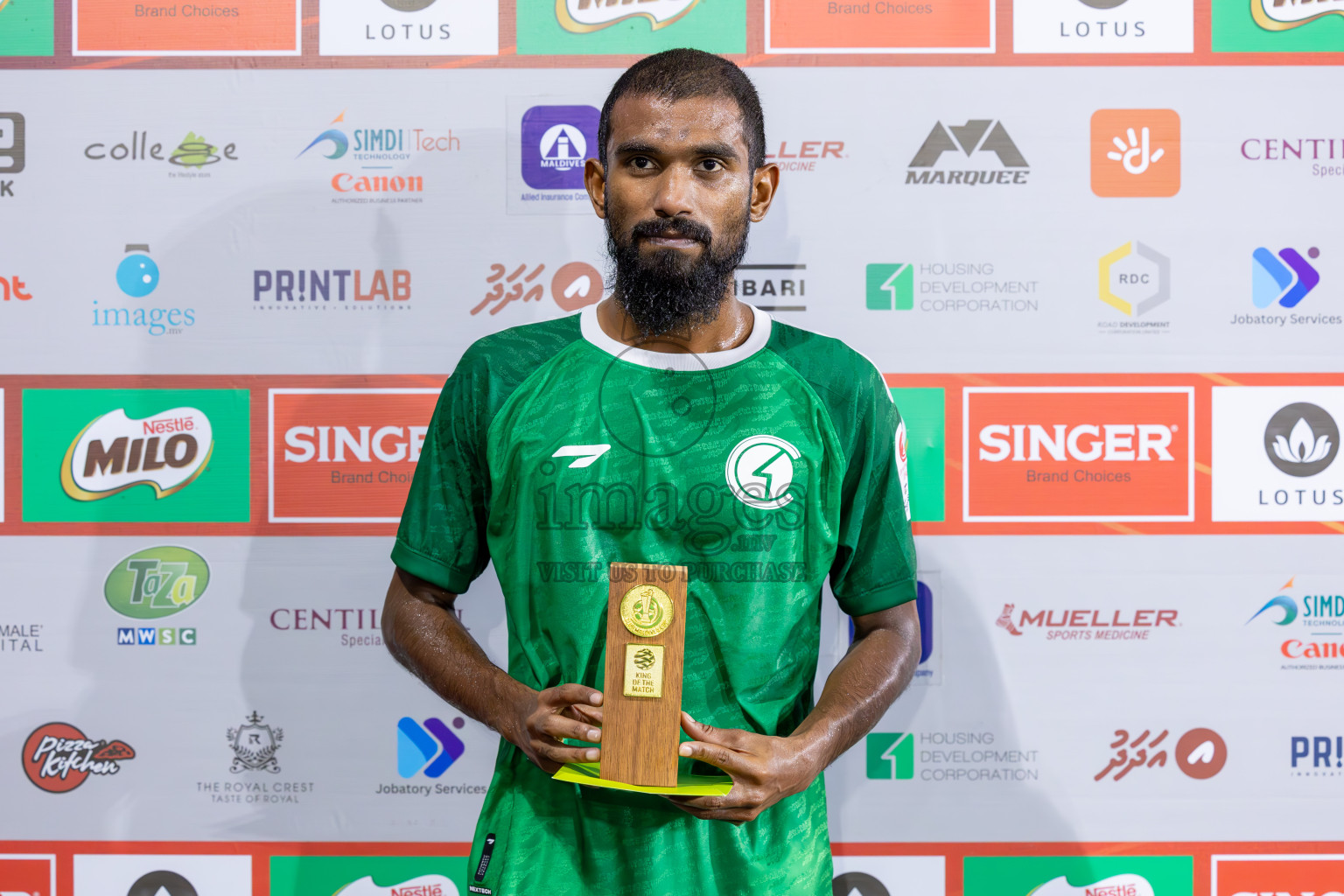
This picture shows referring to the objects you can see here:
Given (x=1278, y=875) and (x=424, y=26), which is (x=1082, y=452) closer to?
(x=1278, y=875)

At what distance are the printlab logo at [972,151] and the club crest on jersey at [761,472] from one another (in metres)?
0.87

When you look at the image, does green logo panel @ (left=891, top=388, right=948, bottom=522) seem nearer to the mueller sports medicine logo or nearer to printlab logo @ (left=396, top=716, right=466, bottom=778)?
printlab logo @ (left=396, top=716, right=466, bottom=778)

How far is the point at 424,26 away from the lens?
5.54 feet

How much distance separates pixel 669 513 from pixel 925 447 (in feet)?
2.65

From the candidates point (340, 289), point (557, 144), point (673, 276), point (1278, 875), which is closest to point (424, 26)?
point (557, 144)

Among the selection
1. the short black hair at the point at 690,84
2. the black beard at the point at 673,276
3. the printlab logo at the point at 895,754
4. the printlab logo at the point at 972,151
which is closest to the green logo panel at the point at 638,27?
the printlab logo at the point at 972,151

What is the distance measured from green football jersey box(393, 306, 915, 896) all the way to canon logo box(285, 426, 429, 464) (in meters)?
0.61

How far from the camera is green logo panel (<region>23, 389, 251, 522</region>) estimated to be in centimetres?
172

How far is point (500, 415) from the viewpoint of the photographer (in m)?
1.11

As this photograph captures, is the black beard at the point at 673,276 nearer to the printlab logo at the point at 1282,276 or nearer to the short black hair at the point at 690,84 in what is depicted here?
the short black hair at the point at 690,84

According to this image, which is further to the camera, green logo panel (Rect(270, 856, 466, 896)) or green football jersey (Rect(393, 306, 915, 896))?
green logo panel (Rect(270, 856, 466, 896))

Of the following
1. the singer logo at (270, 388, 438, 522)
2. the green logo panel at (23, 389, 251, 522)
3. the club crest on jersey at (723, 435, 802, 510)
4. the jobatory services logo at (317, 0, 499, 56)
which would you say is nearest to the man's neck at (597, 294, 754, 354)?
the club crest on jersey at (723, 435, 802, 510)

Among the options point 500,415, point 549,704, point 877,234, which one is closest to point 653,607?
point 549,704

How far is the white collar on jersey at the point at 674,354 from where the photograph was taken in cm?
110
